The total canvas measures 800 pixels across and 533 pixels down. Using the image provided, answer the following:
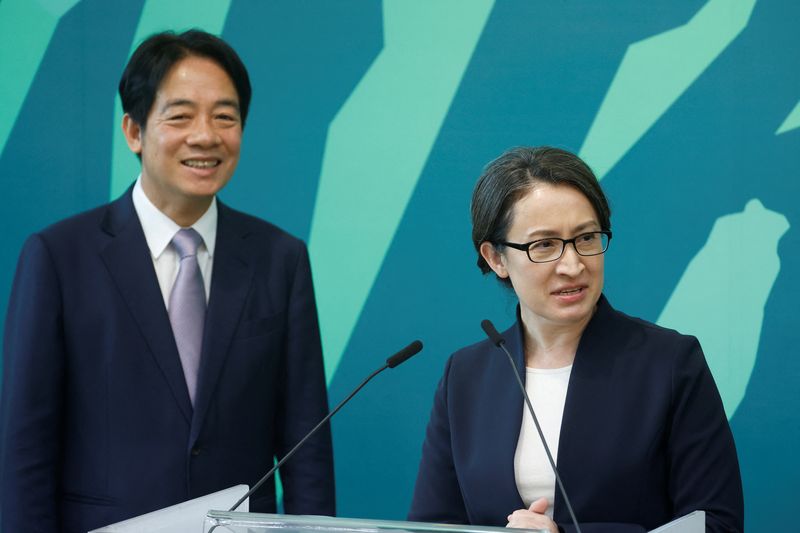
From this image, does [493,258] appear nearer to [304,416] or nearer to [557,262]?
[557,262]

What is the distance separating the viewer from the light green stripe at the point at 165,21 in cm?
366

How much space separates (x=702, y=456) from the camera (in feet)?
6.19

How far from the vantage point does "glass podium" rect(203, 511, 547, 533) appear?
144cm

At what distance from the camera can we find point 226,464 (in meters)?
2.41

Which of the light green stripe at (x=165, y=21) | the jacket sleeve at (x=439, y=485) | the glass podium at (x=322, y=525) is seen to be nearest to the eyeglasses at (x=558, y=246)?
the jacket sleeve at (x=439, y=485)

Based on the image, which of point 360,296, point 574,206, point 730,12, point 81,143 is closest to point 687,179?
point 730,12

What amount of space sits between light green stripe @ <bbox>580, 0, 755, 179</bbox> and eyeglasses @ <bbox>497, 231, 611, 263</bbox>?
1.46 meters

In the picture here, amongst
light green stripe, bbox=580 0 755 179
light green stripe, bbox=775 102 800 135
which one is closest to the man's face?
light green stripe, bbox=580 0 755 179

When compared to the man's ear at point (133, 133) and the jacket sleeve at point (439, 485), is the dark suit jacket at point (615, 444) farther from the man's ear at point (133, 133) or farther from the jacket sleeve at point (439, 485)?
the man's ear at point (133, 133)

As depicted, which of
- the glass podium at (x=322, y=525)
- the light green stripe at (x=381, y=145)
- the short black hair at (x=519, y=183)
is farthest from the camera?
the light green stripe at (x=381, y=145)

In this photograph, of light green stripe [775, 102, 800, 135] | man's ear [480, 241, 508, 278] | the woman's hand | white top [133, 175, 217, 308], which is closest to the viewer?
the woman's hand

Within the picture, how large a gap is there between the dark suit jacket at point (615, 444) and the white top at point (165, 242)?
0.77m

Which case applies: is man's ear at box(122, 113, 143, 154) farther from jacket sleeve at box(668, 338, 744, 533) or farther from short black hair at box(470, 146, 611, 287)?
jacket sleeve at box(668, 338, 744, 533)

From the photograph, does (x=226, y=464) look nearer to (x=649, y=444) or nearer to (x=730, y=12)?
(x=649, y=444)
